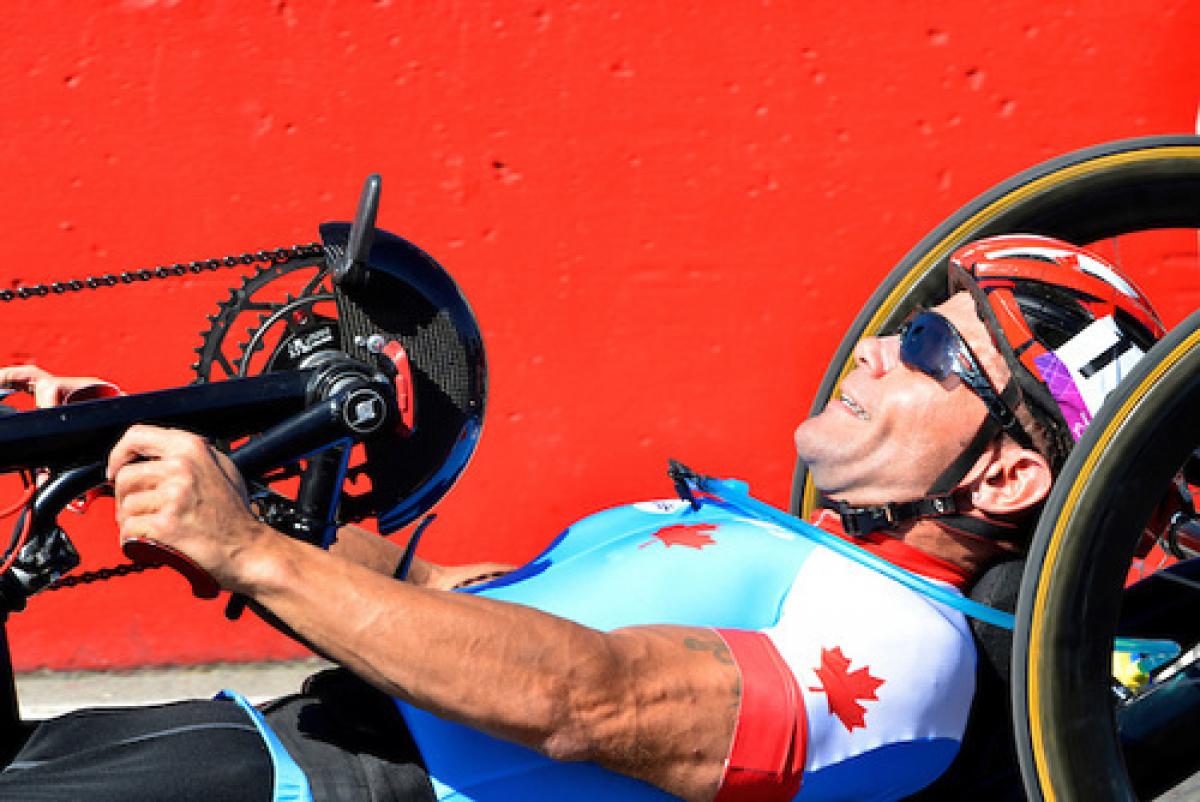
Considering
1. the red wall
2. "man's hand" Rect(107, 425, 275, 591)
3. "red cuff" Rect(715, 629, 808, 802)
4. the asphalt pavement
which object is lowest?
the asphalt pavement

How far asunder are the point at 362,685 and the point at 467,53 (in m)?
1.87

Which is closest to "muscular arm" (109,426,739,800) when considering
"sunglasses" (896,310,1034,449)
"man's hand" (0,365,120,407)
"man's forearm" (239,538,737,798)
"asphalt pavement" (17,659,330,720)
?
"man's forearm" (239,538,737,798)

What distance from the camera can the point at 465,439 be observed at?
80.7 inches

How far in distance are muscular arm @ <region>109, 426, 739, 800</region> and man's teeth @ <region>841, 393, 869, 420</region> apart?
59cm

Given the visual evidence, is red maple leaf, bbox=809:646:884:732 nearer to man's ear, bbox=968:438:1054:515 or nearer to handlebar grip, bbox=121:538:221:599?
man's ear, bbox=968:438:1054:515

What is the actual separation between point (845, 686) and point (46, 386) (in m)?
1.17

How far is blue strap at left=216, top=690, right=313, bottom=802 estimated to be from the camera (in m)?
1.73

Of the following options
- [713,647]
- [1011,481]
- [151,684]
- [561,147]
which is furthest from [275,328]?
[151,684]

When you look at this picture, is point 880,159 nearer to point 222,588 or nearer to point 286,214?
point 286,214

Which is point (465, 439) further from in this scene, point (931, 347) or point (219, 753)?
point (931, 347)

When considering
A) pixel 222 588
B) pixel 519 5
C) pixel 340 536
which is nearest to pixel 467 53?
pixel 519 5

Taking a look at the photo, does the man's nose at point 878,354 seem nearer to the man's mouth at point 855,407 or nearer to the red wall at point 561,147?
the man's mouth at point 855,407

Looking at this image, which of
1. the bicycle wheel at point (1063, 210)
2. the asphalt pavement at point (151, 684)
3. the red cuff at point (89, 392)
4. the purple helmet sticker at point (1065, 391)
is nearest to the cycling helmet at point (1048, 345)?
the purple helmet sticker at point (1065, 391)

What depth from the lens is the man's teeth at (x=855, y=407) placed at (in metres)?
2.17
